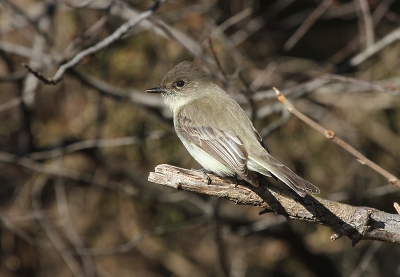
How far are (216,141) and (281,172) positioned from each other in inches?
30.5

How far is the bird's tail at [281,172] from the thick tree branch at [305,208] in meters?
0.14

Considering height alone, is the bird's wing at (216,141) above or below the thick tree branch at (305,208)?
A: above

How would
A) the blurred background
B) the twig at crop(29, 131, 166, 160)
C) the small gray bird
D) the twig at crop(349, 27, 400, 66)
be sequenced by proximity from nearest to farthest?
the small gray bird
the twig at crop(349, 27, 400, 66)
the twig at crop(29, 131, 166, 160)
the blurred background

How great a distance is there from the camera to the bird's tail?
3.43 metres

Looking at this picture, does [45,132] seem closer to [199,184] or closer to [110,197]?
[110,197]

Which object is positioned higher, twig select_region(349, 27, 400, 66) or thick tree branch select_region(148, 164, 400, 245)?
twig select_region(349, 27, 400, 66)

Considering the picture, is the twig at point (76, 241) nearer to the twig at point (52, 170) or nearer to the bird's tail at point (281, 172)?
the twig at point (52, 170)

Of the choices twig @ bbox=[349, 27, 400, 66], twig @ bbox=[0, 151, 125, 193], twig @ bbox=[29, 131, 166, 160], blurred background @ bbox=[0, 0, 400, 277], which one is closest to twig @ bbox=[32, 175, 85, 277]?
blurred background @ bbox=[0, 0, 400, 277]

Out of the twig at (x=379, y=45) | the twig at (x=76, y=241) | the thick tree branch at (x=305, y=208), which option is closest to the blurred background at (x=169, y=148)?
the twig at (x=76, y=241)

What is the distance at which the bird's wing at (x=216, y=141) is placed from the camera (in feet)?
13.1

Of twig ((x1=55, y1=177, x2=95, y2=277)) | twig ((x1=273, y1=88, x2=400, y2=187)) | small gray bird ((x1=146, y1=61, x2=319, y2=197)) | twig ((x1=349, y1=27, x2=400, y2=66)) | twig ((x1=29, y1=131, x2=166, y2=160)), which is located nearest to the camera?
twig ((x1=273, y1=88, x2=400, y2=187))

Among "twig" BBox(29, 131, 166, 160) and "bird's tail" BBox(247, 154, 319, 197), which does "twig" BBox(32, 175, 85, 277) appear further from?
"bird's tail" BBox(247, 154, 319, 197)

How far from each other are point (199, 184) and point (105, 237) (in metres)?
4.11

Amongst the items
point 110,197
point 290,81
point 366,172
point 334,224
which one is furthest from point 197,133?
point 366,172
